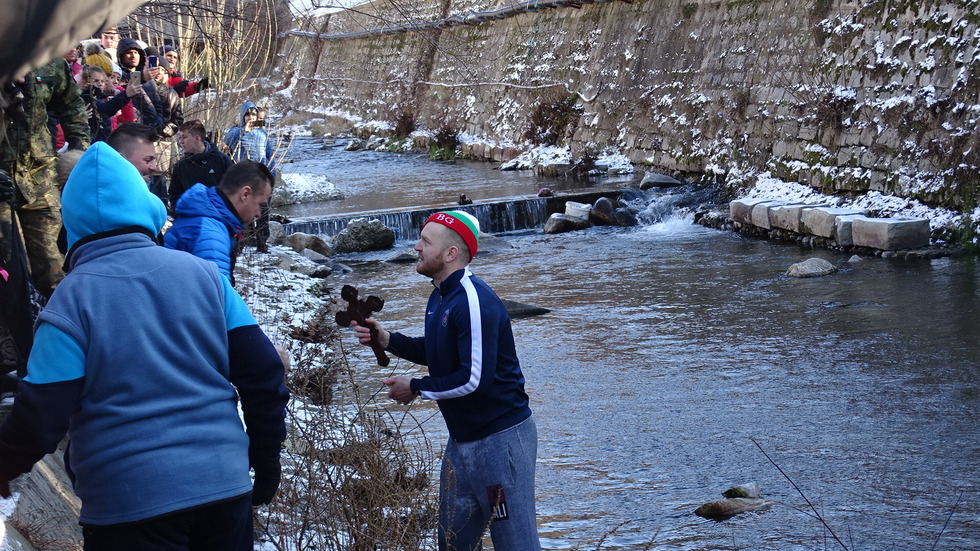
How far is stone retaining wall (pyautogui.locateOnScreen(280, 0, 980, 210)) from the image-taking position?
419 inches

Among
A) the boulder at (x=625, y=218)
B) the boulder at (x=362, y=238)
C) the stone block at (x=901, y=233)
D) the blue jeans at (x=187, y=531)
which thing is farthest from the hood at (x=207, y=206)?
the boulder at (x=625, y=218)

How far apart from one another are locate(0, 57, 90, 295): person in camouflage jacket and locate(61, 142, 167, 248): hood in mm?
2402

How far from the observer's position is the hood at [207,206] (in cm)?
374

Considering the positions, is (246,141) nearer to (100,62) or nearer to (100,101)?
(100,62)

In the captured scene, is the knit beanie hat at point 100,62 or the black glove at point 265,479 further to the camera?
the knit beanie hat at point 100,62

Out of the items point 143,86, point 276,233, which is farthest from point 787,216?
point 143,86

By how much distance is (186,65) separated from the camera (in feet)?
30.8

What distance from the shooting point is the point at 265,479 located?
8.00ft

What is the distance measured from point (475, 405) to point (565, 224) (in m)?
10.8

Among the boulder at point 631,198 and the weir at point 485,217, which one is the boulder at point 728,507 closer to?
the weir at point 485,217

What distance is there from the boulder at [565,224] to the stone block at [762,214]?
2.66m

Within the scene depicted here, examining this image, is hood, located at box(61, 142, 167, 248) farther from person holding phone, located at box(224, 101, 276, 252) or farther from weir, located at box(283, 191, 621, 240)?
weir, located at box(283, 191, 621, 240)

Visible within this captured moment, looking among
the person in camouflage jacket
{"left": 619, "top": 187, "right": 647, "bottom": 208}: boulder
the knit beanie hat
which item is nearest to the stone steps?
{"left": 619, "top": 187, "right": 647, "bottom": 208}: boulder

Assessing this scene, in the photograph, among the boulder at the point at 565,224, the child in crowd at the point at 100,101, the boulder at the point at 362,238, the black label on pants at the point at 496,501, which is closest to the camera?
the black label on pants at the point at 496,501
